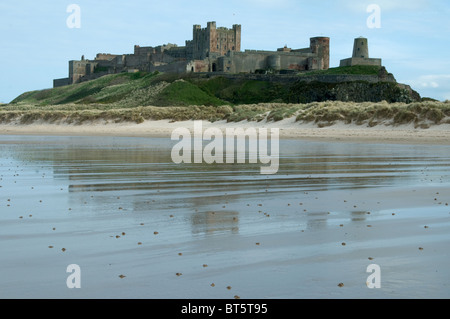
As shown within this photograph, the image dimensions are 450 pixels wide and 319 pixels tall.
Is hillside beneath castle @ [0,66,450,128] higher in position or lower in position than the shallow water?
higher

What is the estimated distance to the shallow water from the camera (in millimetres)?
4629

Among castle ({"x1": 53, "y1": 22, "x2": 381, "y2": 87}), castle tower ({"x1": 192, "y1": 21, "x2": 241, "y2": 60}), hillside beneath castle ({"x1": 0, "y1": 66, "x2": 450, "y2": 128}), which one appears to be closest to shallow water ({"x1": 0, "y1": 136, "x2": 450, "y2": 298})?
hillside beneath castle ({"x1": 0, "y1": 66, "x2": 450, "y2": 128})

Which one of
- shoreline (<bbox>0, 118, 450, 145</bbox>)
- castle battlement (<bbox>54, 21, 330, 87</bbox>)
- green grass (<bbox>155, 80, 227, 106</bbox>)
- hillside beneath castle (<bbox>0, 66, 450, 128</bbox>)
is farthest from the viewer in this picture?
castle battlement (<bbox>54, 21, 330, 87</bbox>)

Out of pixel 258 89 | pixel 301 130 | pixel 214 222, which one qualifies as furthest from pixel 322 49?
pixel 214 222

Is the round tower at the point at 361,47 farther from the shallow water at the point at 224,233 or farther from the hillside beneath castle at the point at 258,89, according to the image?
the shallow water at the point at 224,233

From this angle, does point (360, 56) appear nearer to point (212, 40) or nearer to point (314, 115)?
point (212, 40)

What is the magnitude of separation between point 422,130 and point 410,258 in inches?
889

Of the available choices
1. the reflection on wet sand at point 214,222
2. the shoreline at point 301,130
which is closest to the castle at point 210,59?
the shoreline at point 301,130

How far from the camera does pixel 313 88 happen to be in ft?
227

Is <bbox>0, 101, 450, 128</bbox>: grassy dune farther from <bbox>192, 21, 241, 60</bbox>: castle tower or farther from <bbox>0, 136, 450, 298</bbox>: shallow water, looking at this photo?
<bbox>192, 21, 241, 60</bbox>: castle tower

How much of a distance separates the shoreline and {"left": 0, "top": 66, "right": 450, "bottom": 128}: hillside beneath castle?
0.60 meters

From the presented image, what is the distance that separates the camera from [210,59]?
89062 millimetres
